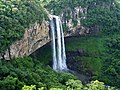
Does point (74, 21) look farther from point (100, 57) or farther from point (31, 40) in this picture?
point (31, 40)

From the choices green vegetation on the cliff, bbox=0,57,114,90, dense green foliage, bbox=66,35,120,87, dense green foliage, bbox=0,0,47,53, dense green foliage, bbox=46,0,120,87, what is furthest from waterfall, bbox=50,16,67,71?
green vegetation on the cliff, bbox=0,57,114,90

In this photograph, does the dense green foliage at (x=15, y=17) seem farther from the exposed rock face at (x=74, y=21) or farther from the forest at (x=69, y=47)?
the exposed rock face at (x=74, y=21)

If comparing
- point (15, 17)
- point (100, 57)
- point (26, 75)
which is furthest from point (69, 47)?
point (26, 75)

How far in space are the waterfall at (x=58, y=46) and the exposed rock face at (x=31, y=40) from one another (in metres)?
1.43

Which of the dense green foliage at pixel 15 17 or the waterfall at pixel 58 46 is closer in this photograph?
the dense green foliage at pixel 15 17

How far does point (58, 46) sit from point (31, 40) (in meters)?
7.05

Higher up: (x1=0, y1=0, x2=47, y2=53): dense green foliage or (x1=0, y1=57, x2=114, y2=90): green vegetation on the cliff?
(x1=0, y1=0, x2=47, y2=53): dense green foliage

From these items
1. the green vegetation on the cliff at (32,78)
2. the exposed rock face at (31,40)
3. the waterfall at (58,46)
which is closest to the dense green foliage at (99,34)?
the waterfall at (58,46)

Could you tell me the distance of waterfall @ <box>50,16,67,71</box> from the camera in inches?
1948

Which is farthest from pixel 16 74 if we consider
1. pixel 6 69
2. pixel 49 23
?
pixel 49 23

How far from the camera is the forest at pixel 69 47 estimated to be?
37281 mm

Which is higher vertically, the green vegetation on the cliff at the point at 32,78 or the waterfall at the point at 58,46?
the waterfall at the point at 58,46

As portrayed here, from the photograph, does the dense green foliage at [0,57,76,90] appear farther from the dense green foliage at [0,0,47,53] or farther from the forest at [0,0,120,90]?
the dense green foliage at [0,0,47,53]

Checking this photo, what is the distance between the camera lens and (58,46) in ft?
167
